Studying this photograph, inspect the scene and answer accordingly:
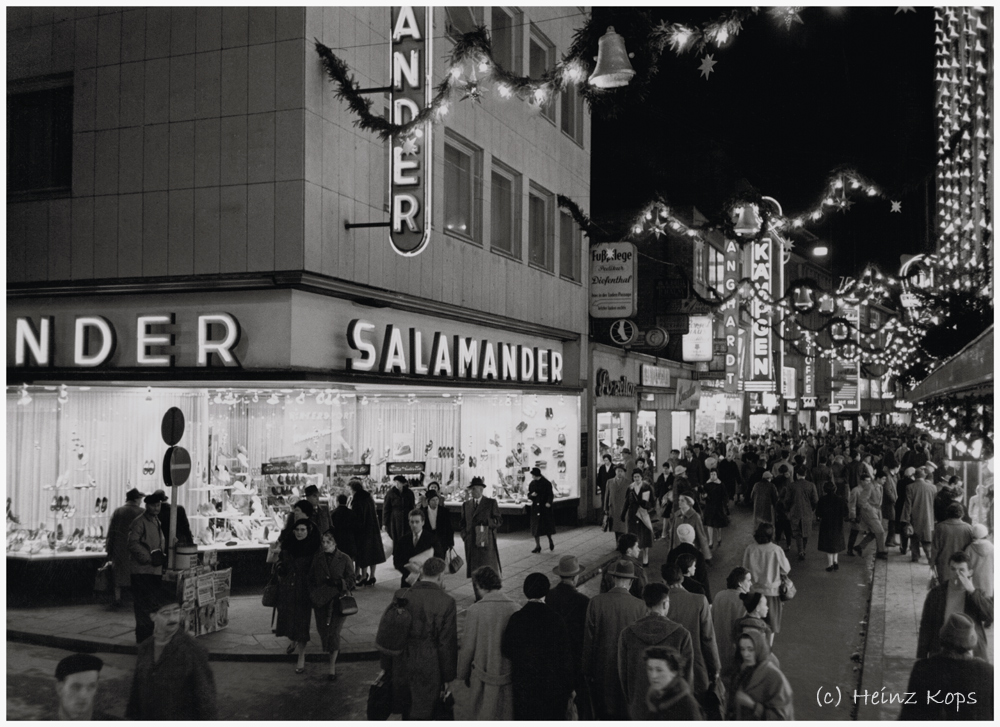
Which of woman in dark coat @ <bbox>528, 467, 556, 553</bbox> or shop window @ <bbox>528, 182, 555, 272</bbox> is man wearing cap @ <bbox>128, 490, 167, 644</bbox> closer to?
woman in dark coat @ <bbox>528, 467, 556, 553</bbox>

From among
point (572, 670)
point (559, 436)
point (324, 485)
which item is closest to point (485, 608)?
point (572, 670)

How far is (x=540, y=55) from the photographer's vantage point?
2111 cm

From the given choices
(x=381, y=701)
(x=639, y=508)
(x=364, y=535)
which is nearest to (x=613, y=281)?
(x=639, y=508)

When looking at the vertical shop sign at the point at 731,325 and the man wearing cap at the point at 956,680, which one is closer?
the man wearing cap at the point at 956,680

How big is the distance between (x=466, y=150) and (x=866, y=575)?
11424mm

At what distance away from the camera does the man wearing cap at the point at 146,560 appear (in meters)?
10.2

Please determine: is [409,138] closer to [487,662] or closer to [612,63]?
[612,63]

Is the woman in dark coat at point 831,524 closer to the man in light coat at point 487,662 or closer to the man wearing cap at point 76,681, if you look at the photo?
the man in light coat at point 487,662

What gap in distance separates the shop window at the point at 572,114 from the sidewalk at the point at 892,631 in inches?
527

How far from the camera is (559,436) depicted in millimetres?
21750

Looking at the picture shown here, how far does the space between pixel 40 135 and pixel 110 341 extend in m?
3.92

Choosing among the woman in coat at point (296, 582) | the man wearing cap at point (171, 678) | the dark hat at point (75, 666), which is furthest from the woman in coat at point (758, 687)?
the woman in coat at point (296, 582)

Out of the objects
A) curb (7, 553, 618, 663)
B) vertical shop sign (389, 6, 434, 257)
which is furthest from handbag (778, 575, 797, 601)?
vertical shop sign (389, 6, 434, 257)

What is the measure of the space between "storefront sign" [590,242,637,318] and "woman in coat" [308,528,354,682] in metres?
14.8
